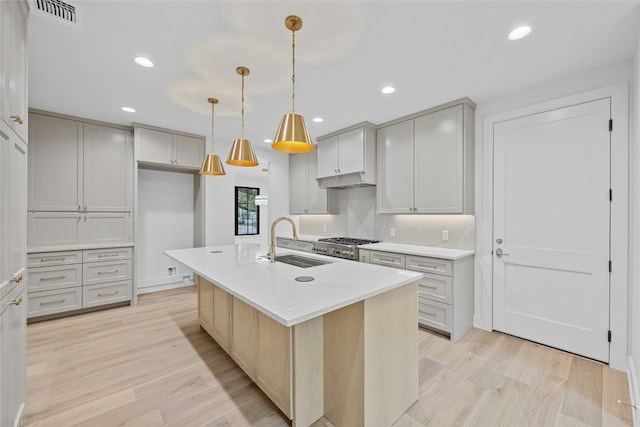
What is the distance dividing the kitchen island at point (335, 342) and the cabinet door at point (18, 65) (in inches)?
52.2

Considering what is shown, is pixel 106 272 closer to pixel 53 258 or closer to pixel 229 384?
pixel 53 258

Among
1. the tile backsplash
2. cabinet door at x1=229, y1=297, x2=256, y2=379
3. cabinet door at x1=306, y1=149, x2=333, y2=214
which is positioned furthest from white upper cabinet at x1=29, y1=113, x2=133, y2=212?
the tile backsplash

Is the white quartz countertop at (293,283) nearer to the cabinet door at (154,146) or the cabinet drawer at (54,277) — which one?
the cabinet drawer at (54,277)

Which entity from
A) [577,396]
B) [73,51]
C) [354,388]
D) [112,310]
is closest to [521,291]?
[577,396]

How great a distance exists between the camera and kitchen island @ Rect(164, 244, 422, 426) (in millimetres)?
1524

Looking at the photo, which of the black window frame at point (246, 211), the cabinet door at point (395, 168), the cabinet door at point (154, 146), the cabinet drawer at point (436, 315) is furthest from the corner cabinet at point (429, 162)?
the black window frame at point (246, 211)

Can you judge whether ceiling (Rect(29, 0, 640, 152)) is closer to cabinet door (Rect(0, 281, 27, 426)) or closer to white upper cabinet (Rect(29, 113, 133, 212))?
white upper cabinet (Rect(29, 113, 133, 212))

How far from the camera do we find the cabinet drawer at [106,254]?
11.7 ft

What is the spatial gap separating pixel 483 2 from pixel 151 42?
2.23m

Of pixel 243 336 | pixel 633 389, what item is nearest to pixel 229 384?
pixel 243 336

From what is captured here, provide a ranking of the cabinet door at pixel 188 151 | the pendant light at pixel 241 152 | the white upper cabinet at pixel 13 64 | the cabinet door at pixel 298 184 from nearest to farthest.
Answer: the white upper cabinet at pixel 13 64, the pendant light at pixel 241 152, the cabinet door at pixel 188 151, the cabinet door at pixel 298 184

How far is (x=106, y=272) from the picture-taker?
3.70m

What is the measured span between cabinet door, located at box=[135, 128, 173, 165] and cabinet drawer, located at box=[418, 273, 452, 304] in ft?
12.7

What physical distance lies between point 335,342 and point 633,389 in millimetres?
2100
